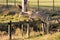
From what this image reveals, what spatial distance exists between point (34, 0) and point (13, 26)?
25.5 m

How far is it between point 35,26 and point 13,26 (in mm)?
1479

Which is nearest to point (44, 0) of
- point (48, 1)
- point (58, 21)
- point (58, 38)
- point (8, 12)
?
point (48, 1)

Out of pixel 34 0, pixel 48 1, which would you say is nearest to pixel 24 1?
pixel 48 1

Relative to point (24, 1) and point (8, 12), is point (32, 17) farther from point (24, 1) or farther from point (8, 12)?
point (8, 12)

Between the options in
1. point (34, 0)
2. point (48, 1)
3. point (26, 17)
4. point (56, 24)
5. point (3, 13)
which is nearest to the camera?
point (56, 24)

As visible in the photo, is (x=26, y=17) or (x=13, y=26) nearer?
(x=13, y=26)

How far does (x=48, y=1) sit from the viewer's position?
128 ft

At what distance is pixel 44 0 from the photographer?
40.8 meters

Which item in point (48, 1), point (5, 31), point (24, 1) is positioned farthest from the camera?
point (48, 1)

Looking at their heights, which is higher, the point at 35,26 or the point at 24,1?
the point at 24,1

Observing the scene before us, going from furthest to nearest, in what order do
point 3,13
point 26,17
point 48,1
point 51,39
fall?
point 48,1 → point 3,13 → point 26,17 → point 51,39

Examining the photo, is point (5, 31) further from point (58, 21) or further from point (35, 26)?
point (58, 21)

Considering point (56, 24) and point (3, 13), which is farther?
point (3, 13)

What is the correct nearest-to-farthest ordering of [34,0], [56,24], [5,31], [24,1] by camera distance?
[5,31]
[56,24]
[24,1]
[34,0]
